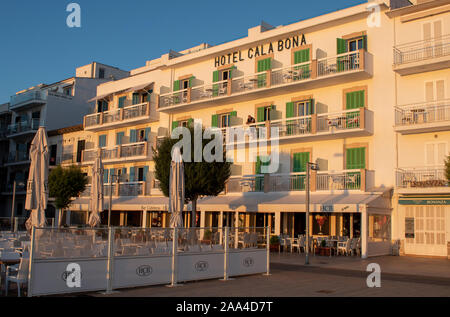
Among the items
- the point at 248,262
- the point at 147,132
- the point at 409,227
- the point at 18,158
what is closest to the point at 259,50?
the point at 147,132

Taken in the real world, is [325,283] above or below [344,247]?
below

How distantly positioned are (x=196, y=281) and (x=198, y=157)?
491 inches

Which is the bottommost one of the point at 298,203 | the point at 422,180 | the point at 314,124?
the point at 298,203

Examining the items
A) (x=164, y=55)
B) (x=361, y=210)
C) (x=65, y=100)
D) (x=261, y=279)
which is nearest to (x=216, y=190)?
(x=361, y=210)

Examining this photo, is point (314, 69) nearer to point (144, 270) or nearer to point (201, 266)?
point (201, 266)

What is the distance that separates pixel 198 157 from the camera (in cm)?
2564

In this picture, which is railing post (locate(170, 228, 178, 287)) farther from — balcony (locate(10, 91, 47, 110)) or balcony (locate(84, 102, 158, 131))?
balcony (locate(10, 91, 47, 110))

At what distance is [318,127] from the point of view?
26.8 m

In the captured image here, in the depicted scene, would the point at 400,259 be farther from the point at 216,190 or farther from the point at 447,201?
the point at 216,190

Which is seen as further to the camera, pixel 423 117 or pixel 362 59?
pixel 362 59

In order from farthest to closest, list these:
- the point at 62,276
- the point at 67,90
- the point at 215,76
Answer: the point at 67,90 → the point at 215,76 → the point at 62,276

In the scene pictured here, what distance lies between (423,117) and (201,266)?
1524cm

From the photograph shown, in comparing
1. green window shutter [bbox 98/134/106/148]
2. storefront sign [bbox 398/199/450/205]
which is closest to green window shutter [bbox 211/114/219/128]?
green window shutter [bbox 98/134/106/148]

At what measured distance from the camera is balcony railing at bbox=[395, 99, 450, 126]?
23.2 m
